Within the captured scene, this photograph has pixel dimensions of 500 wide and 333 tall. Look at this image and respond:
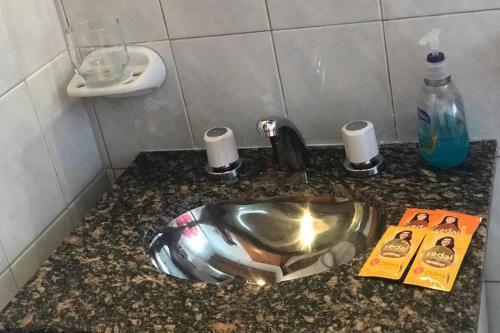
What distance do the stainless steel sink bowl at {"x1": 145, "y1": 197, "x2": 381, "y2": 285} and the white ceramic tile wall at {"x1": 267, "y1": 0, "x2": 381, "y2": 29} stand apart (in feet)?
1.08

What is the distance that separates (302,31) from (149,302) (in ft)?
1.87

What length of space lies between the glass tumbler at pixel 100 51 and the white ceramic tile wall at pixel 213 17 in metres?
0.11

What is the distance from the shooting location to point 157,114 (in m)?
1.44

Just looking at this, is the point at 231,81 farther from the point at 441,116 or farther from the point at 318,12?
the point at 441,116

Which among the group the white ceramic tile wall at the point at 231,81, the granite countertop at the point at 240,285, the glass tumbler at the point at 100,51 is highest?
the glass tumbler at the point at 100,51

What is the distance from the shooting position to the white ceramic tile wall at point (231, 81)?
131 centimetres

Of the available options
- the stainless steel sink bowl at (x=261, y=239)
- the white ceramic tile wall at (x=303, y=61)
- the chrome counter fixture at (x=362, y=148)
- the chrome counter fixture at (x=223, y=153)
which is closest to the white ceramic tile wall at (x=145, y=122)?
the white ceramic tile wall at (x=303, y=61)

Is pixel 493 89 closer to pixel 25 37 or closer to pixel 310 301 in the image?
pixel 310 301

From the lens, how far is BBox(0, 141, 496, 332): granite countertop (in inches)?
36.6

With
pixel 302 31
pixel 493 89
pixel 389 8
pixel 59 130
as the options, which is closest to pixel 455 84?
pixel 493 89

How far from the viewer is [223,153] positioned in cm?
133

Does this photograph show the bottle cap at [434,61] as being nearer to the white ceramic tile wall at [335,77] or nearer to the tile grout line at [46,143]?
the white ceramic tile wall at [335,77]

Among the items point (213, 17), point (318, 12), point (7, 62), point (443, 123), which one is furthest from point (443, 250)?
point (7, 62)

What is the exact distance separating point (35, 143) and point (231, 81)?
40cm
